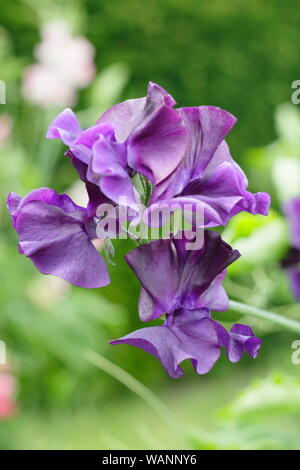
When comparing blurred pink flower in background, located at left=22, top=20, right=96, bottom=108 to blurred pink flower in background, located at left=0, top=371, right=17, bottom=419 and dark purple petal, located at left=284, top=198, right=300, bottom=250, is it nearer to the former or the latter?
blurred pink flower in background, located at left=0, top=371, right=17, bottom=419

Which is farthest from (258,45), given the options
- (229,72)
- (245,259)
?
(245,259)

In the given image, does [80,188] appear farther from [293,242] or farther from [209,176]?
[209,176]

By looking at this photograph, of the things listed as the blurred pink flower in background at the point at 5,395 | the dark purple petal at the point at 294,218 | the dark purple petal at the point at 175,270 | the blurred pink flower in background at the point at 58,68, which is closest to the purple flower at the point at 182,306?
the dark purple petal at the point at 175,270

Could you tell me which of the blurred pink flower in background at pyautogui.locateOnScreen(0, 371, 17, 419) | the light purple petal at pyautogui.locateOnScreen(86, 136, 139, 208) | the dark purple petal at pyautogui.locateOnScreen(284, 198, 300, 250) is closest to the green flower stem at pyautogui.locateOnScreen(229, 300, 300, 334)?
the light purple petal at pyautogui.locateOnScreen(86, 136, 139, 208)

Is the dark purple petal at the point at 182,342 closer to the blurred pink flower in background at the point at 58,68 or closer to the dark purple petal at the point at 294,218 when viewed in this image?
the dark purple petal at the point at 294,218

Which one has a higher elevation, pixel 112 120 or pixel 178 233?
pixel 112 120

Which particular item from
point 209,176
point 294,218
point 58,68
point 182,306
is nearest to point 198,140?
point 209,176

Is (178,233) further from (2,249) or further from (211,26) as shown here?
(211,26)
